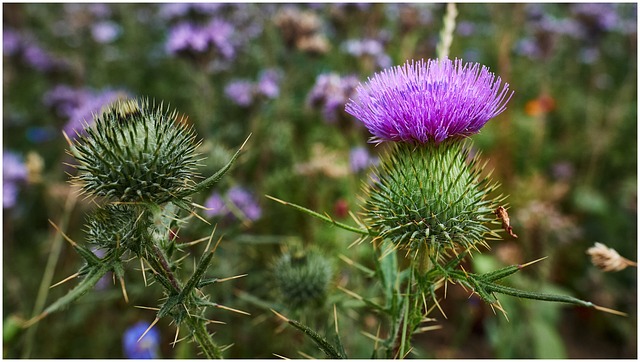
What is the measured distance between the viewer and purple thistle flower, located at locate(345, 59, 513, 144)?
1.85m

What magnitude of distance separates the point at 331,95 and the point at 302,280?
6.06 ft

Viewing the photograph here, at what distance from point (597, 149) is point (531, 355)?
9.02 feet

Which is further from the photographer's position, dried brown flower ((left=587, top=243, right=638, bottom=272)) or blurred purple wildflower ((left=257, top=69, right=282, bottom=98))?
blurred purple wildflower ((left=257, top=69, right=282, bottom=98))

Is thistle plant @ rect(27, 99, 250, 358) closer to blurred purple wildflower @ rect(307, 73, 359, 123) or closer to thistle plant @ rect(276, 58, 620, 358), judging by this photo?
thistle plant @ rect(276, 58, 620, 358)

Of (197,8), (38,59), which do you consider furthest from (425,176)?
(38,59)

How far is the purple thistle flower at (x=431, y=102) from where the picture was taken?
1.85 meters

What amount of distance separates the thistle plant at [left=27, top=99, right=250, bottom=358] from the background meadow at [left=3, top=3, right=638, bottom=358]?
658mm

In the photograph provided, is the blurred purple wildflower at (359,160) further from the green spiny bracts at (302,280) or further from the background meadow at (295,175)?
the green spiny bracts at (302,280)

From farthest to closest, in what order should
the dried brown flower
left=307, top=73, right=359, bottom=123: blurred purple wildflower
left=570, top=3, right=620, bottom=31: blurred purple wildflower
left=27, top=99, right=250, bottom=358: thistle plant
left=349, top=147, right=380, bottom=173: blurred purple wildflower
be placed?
left=570, top=3, right=620, bottom=31: blurred purple wildflower → left=349, top=147, right=380, bottom=173: blurred purple wildflower → left=307, top=73, right=359, bottom=123: blurred purple wildflower → the dried brown flower → left=27, top=99, right=250, bottom=358: thistle plant

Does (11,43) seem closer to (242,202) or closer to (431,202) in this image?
(242,202)

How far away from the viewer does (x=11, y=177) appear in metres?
4.53

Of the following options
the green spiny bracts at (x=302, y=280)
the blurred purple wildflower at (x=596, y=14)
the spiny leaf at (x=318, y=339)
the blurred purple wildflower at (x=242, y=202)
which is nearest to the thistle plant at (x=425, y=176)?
the spiny leaf at (x=318, y=339)

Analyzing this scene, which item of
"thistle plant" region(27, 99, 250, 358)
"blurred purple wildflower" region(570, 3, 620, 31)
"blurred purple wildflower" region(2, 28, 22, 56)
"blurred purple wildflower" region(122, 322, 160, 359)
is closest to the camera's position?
"thistle plant" region(27, 99, 250, 358)

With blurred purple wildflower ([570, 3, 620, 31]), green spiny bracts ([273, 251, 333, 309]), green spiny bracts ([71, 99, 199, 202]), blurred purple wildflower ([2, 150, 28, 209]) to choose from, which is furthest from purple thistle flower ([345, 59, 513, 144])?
blurred purple wildflower ([570, 3, 620, 31])
